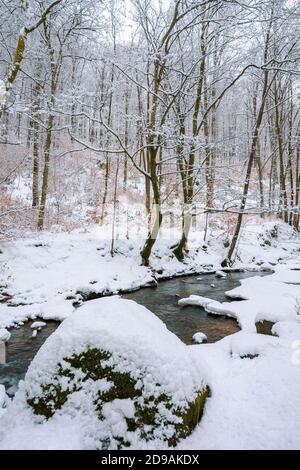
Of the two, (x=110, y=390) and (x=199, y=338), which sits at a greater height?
(x=110, y=390)

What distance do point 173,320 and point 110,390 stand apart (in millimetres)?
4806

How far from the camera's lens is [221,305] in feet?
27.1

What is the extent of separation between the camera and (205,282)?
37.9ft

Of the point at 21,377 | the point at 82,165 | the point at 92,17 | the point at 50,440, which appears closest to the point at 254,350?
the point at 50,440

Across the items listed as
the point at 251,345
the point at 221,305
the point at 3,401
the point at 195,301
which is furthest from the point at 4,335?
the point at 221,305

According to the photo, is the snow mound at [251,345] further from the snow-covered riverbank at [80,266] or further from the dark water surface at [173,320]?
the snow-covered riverbank at [80,266]

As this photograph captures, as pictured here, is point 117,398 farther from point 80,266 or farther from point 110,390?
point 80,266

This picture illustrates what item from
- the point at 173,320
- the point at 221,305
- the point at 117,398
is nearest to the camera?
the point at 117,398

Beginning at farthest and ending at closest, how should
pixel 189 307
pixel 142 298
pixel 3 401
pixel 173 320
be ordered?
pixel 142 298, pixel 189 307, pixel 173 320, pixel 3 401

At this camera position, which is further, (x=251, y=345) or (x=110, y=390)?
(x=251, y=345)

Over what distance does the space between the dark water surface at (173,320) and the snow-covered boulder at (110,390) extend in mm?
1822

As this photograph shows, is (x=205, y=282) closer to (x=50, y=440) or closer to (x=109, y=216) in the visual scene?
(x=109, y=216)

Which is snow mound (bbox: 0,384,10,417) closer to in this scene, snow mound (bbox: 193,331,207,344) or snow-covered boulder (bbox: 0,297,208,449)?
snow-covered boulder (bbox: 0,297,208,449)

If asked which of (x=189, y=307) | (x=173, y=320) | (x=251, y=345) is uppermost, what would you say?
(x=251, y=345)
